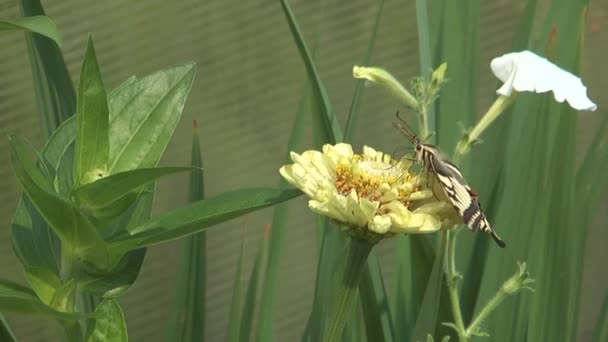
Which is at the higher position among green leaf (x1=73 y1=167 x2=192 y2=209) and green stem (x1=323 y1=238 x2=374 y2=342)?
green leaf (x1=73 y1=167 x2=192 y2=209)

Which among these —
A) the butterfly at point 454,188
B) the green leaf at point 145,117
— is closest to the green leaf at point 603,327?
the butterfly at point 454,188

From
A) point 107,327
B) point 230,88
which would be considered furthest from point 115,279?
point 230,88

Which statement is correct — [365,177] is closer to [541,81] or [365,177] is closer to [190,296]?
[541,81]

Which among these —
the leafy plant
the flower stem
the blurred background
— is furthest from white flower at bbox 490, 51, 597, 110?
the blurred background

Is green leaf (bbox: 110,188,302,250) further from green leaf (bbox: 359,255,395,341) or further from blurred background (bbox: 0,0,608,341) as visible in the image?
blurred background (bbox: 0,0,608,341)

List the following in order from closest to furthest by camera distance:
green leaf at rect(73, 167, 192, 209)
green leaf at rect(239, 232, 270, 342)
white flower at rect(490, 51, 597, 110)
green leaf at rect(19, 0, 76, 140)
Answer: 1. green leaf at rect(73, 167, 192, 209)
2. white flower at rect(490, 51, 597, 110)
3. green leaf at rect(19, 0, 76, 140)
4. green leaf at rect(239, 232, 270, 342)

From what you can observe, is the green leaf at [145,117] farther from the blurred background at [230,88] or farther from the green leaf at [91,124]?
the blurred background at [230,88]

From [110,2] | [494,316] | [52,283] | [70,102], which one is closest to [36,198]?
[52,283]
